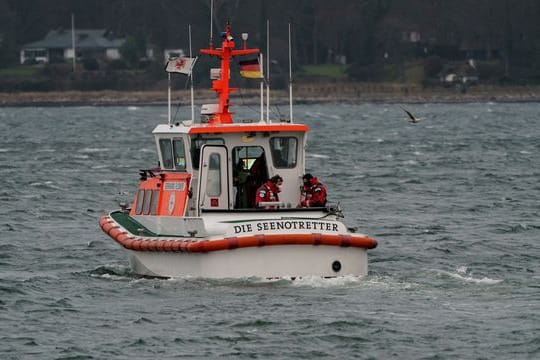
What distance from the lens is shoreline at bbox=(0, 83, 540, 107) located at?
180 meters

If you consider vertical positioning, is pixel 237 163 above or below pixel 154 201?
above

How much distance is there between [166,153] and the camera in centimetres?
2869

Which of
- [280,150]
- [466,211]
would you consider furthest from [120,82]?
[280,150]

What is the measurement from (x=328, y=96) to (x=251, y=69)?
155 metres

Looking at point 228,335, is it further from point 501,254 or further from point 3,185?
point 3,185

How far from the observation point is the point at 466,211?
41.7m

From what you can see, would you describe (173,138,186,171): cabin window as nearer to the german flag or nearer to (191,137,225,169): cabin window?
Result: (191,137,225,169): cabin window

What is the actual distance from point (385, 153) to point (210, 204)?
45.3m

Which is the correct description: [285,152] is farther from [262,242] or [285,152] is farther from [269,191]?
[262,242]

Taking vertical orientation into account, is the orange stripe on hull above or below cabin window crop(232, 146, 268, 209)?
below

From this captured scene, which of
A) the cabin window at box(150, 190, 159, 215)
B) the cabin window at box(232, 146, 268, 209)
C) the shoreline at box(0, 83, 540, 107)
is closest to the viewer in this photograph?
the cabin window at box(232, 146, 268, 209)

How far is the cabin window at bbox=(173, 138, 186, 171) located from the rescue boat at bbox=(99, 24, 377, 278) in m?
0.02

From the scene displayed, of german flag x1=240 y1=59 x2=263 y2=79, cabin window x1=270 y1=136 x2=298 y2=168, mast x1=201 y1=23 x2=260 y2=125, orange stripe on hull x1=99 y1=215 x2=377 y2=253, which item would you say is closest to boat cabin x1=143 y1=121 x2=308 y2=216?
cabin window x1=270 y1=136 x2=298 y2=168

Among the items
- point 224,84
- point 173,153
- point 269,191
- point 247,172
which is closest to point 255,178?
point 247,172
